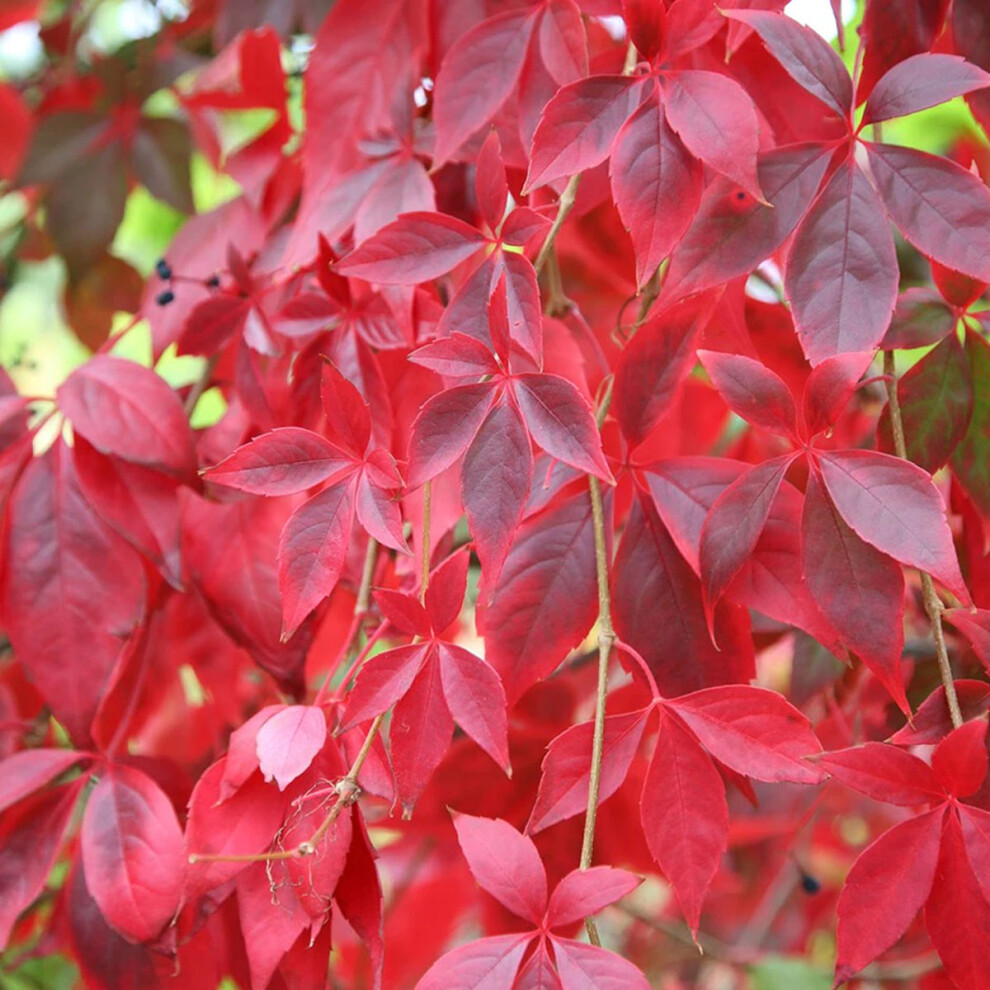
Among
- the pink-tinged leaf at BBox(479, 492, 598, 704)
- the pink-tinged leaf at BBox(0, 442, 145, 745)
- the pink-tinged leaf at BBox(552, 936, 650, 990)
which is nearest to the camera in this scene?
the pink-tinged leaf at BBox(552, 936, 650, 990)

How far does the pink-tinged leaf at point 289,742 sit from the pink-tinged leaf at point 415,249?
192 mm

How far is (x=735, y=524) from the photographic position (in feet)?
Result: 1.45

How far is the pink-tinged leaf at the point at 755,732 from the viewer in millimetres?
423

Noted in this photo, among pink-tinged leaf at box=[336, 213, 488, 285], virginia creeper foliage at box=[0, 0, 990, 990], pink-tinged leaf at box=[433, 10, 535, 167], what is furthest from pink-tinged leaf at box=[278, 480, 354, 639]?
pink-tinged leaf at box=[433, 10, 535, 167]

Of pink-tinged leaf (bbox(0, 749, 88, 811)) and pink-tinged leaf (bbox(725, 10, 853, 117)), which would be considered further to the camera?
pink-tinged leaf (bbox(0, 749, 88, 811))

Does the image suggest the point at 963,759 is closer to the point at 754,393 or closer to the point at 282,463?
the point at 754,393

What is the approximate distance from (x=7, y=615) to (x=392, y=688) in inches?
11.4

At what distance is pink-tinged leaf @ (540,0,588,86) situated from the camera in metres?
0.54

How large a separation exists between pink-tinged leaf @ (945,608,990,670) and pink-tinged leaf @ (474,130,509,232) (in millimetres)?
255

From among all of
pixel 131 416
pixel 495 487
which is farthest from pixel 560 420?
pixel 131 416

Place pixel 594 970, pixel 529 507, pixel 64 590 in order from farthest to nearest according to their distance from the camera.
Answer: pixel 64 590 → pixel 529 507 → pixel 594 970

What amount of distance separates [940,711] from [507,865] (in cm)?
19

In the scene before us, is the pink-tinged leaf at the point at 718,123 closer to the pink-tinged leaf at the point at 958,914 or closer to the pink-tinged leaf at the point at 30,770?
the pink-tinged leaf at the point at 958,914

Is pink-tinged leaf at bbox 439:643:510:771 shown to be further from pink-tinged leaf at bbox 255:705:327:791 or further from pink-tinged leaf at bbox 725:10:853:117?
pink-tinged leaf at bbox 725:10:853:117
